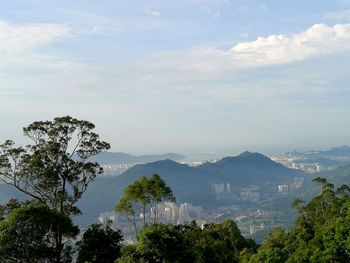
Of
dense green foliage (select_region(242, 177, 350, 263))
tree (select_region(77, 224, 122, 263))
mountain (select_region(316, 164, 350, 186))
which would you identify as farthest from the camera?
mountain (select_region(316, 164, 350, 186))

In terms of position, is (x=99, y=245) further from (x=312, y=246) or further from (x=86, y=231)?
(x=312, y=246)

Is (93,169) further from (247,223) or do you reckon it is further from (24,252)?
(247,223)

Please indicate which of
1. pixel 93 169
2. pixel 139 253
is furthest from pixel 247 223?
pixel 139 253

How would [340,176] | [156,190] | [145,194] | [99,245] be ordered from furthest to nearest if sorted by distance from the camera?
[340,176] < [145,194] < [156,190] < [99,245]

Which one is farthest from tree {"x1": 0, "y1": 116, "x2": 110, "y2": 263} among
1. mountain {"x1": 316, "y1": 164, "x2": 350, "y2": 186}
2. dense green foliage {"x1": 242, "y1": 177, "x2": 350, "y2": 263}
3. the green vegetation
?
mountain {"x1": 316, "y1": 164, "x2": 350, "y2": 186}

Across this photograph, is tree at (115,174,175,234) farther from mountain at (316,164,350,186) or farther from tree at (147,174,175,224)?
mountain at (316,164,350,186)

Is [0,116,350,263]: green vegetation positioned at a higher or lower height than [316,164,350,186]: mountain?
higher

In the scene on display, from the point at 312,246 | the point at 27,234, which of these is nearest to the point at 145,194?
the point at 27,234
